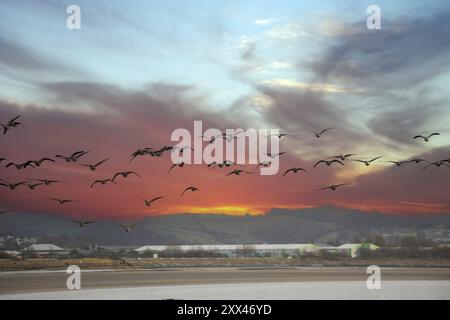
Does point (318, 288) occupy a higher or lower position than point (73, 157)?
lower

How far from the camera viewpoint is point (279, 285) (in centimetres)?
9594

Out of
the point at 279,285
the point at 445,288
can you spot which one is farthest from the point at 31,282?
the point at 445,288
